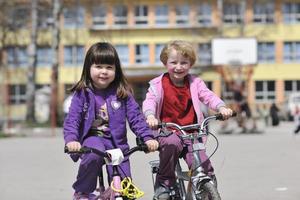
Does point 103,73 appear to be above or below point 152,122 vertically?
above

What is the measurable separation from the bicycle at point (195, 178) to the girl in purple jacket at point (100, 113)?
12.6 inches

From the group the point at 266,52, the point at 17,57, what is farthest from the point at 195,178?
the point at 266,52

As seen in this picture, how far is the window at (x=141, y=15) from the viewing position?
192 ft

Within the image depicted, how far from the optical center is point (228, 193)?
8.62 meters

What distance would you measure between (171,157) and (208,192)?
1.68ft

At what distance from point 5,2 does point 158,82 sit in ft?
95.5

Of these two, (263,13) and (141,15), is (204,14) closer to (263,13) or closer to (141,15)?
(263,13)

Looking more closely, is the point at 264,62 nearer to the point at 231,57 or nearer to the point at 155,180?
the point at 231,57

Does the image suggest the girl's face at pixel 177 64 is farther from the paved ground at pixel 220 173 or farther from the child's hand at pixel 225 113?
the paved ground at pixel 220 173

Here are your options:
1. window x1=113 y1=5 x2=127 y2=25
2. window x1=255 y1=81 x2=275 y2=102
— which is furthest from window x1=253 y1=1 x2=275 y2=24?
window x1=113 y1=5 x2=127 y2=25

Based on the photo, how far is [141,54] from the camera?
58.2 meters

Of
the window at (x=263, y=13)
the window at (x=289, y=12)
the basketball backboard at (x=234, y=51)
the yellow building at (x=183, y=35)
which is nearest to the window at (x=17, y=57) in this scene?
the yellow building at (x=183, y=35)

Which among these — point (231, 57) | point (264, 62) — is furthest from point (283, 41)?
point (231, 57)

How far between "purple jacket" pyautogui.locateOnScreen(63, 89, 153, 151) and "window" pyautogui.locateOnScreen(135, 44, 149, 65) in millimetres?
52518
